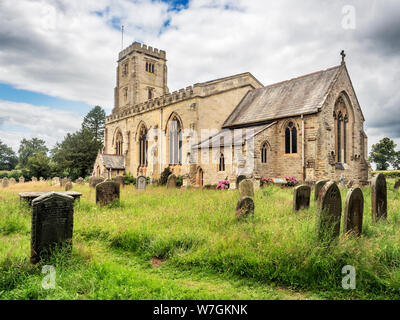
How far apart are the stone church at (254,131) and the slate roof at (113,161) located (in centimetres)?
16

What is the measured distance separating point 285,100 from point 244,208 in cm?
1504

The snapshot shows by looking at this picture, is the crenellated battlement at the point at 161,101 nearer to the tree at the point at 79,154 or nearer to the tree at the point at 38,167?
the tree at the point at 79,154

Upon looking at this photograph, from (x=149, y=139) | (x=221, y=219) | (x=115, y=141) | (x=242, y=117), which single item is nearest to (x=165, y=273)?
(x=221, y=219)

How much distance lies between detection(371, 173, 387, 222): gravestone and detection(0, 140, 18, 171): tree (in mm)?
87128

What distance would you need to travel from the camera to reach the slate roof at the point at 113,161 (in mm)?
28578

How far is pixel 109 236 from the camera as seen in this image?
18.7 feet

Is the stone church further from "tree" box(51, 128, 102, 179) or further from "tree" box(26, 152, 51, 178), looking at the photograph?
"tree" box(26, 152, 51, 178)

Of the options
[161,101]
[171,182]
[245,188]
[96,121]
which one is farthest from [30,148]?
[245,188]

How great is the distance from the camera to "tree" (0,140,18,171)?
235 ft

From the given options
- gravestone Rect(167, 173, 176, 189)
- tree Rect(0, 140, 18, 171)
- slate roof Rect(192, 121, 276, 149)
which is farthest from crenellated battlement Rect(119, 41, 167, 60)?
tree Rect(0, 140, 18, 171)

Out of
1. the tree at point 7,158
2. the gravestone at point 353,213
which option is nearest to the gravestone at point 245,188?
the gravestone at point 353,213

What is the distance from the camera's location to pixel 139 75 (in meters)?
34.9

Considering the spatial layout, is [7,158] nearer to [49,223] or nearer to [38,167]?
[38,167]

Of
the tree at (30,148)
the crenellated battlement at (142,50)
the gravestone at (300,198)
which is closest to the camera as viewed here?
the gravestone at (300,198)
